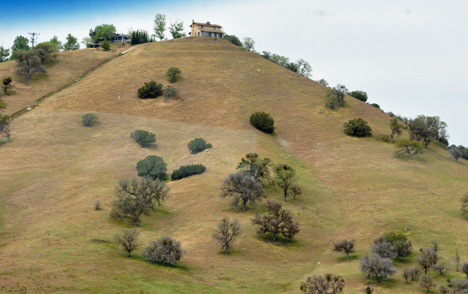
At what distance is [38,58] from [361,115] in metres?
68.0

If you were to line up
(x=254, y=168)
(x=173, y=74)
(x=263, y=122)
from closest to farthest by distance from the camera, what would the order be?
(x=254, y=168)
(x=263, y=122)
(x=173, y=74)

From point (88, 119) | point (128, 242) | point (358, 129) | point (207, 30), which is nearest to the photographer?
point (128, 242)

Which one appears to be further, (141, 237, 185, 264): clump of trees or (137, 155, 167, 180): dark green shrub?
(137, 155, 167, 180): dark green shrub

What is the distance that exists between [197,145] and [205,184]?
11666 mm

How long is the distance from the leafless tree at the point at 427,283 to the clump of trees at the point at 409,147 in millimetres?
34304

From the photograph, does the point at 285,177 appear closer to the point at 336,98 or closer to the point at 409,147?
the point at 409,147

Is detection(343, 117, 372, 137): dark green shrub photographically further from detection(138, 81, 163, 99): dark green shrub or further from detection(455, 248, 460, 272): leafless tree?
detection(455, 248, 460, 272): leafless tree

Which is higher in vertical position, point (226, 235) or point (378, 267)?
point (226, 235)

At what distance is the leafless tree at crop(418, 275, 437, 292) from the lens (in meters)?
25.0

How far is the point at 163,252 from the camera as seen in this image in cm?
2817

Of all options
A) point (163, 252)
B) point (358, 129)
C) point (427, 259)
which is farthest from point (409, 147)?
point (163, 252)

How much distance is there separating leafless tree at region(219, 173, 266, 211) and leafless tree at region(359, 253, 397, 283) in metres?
15.0

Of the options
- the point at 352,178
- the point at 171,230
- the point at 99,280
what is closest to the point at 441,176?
the point at 352,178

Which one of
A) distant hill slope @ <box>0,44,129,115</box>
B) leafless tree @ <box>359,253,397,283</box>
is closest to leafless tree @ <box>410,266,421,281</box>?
leafless tree @ <box>359,253,397,283</box>
